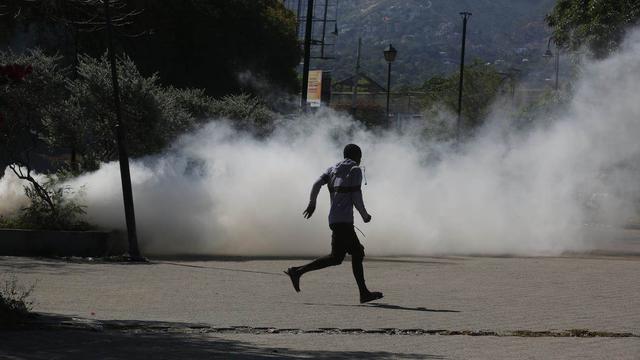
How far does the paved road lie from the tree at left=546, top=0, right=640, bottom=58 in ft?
37.7

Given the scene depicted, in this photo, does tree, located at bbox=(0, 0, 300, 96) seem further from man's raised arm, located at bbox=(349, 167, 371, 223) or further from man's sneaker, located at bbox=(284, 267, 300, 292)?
man's raised arm, located at bbox=(349, 167, 371, 223)

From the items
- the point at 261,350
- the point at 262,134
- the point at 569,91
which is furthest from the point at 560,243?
the point at 261,350

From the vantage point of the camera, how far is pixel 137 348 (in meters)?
9.43

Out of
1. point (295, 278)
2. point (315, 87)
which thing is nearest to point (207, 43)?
point (315, 87)

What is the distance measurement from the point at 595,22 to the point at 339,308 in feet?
71.4

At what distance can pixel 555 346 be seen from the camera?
9992 millimetres

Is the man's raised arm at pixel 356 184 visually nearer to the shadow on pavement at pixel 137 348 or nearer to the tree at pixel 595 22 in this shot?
the shadow on pavement at pixel 137 348

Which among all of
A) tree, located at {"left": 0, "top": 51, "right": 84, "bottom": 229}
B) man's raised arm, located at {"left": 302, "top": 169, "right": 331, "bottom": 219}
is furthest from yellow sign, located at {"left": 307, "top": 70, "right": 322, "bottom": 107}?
man's raised arm, located at {"left": 302, "top": 169, "right": 331, "bottom": 219}

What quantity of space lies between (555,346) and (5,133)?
16110 mm

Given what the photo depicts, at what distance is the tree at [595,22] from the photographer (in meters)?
29.3

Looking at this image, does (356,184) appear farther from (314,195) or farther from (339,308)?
(339,308)

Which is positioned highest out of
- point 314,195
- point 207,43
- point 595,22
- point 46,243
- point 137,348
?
point 207,43

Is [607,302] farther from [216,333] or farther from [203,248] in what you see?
[203,248]

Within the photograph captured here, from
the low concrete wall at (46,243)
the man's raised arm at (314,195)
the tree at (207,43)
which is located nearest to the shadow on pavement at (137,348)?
the man's raised arm at (314,195)
